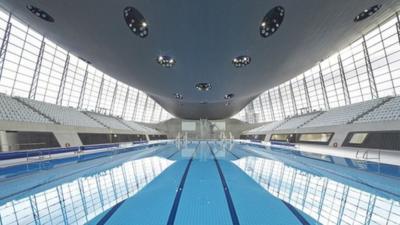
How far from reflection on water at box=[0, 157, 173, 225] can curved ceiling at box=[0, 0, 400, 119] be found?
5.08 meters

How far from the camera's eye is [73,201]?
3.39m

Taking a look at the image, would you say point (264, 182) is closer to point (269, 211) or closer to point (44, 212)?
point (269, 211)

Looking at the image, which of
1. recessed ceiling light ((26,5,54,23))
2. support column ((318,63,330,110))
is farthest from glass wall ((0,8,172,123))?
support column ((318,63,330,110))

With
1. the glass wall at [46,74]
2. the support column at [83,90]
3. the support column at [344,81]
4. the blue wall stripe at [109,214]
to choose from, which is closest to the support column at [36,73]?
the glass wall at [46,74]

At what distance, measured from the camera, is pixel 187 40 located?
24.4ft

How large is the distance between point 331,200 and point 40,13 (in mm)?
9796

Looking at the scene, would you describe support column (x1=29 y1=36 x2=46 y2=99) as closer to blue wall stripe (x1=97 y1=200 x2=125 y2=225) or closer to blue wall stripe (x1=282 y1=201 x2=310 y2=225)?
blue wall stripe (x1=97 y1=200 x2=125 y2=225)

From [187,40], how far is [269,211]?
6546 millimetres

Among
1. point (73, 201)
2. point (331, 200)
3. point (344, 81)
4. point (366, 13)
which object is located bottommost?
point (73, 201)

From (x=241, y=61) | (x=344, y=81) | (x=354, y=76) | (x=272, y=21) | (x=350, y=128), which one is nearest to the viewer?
(x=272, y=21)

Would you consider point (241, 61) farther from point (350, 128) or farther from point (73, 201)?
point (350, 128)

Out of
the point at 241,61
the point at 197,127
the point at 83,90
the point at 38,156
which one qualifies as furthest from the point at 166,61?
the point at 197,127

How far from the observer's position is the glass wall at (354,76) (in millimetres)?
13102

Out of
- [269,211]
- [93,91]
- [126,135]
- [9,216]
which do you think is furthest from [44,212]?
[93,91]
